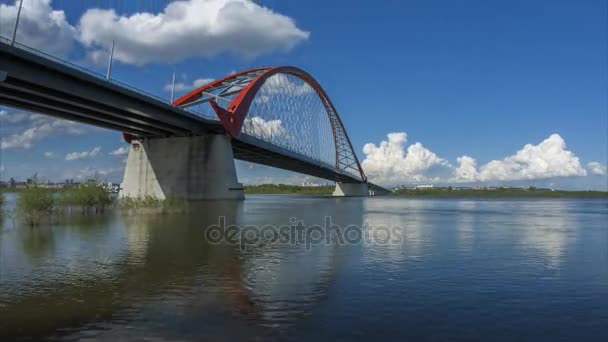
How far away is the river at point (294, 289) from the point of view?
25.5 feet

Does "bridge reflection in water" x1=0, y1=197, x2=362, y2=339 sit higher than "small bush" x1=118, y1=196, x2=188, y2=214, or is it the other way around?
"small bush" x1=118, y1=196, x2=188, y2=214

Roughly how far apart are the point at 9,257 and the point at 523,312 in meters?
14.6

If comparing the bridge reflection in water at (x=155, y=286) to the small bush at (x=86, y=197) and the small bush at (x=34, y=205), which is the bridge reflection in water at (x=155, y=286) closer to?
the small bush at (x=34, y=205)

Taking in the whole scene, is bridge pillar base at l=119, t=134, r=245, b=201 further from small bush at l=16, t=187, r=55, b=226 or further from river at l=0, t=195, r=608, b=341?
river at l=0, t=195, r=608, b=341

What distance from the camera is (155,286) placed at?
10820 mm

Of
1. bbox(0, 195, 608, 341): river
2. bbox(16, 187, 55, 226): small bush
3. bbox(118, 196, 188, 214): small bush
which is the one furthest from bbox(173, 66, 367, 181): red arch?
bbox(0, 195, 608, 341): river

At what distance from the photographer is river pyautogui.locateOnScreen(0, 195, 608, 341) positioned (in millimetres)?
7766

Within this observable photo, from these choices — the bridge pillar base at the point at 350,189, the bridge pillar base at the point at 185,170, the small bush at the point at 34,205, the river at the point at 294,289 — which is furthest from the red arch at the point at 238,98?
the bridge pillar base at the point at 350,189

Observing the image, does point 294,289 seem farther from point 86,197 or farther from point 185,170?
point 185,170

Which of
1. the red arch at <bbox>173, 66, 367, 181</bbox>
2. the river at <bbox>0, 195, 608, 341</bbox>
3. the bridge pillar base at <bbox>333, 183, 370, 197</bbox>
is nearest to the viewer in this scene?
the river at <bbox>0, 195, 608, 341</bbox>

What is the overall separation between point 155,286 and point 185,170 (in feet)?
178

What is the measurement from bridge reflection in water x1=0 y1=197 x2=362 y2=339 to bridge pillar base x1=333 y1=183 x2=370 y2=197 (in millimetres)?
118227

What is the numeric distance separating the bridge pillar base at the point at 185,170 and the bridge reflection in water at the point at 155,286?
4325 cm

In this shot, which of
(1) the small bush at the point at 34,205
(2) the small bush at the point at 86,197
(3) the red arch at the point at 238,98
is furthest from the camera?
(3) the red arch at the point at 238,98
